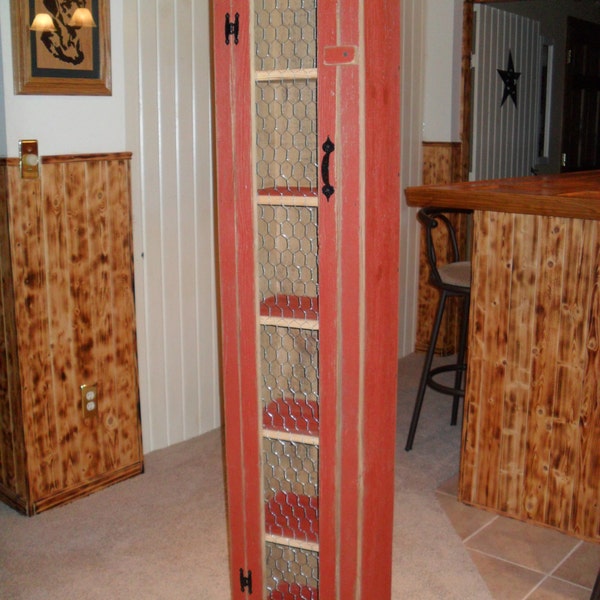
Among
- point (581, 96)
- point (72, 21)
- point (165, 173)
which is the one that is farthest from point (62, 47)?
point (581, 96)

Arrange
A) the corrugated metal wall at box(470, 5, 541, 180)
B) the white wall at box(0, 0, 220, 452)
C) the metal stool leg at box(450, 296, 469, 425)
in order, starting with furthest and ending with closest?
the corrugated metal wall at box(470, 5, 541, 180), the metal stool leg at box(450, 296, 469, 425), the white wall at box(0, 0, 220, 452)

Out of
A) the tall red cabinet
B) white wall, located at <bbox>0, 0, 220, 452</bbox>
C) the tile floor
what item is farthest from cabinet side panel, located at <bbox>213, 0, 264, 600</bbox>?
white wall, located at <bbox>0, 0, 220, 452</bbox>

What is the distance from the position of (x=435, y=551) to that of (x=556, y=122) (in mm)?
4267

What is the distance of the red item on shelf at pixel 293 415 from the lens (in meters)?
1.90

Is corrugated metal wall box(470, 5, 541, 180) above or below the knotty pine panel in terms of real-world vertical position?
above

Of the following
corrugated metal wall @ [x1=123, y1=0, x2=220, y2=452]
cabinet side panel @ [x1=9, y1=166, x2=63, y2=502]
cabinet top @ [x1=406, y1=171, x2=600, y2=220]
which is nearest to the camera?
cabinet top @ [x1=406, y1=171, x2=600, y2=220]

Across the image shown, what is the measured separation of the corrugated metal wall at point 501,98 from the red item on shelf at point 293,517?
125 inches

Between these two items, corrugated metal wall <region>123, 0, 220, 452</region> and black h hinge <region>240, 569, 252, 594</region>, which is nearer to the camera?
black h hinge <region>240, 569, 252, 594</region>

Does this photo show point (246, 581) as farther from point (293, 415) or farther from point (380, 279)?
point (380, 279)

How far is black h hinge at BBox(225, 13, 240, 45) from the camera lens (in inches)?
69.7

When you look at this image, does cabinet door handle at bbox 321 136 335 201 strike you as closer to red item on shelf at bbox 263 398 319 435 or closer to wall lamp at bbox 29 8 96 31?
red item on shelf at bbox 263 398 319 435

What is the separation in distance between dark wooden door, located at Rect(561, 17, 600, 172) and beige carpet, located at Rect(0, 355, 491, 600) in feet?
11.1

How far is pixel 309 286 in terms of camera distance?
1.98 metres

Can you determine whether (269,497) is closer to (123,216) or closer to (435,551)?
(435,551)
